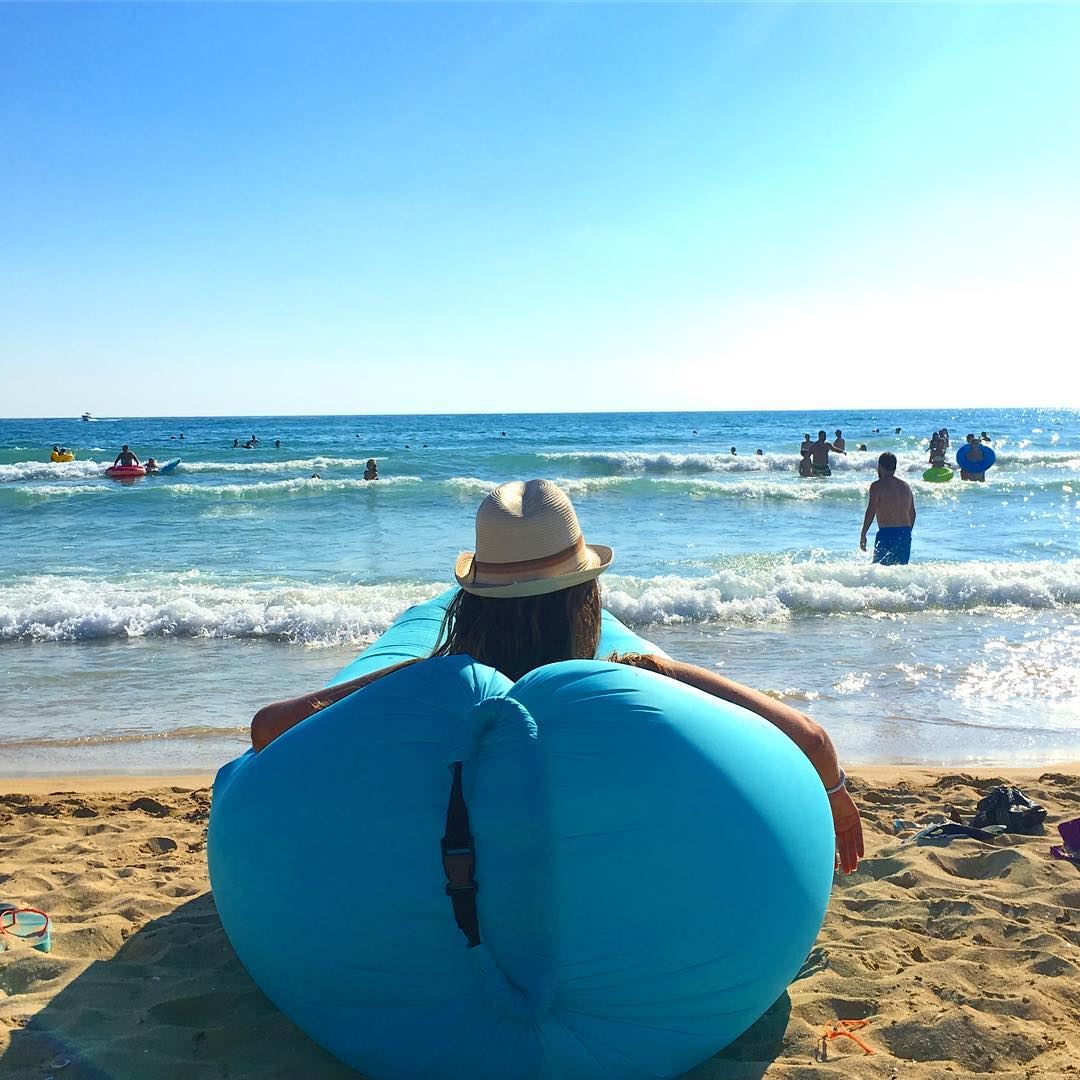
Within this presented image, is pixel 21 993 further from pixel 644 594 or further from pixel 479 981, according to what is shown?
pixel 644 594

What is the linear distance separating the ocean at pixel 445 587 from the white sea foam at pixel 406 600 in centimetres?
3

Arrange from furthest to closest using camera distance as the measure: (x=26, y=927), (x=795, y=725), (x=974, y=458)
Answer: (x=974, y=458) < (x=26, y=927) < (x=795, y=725)

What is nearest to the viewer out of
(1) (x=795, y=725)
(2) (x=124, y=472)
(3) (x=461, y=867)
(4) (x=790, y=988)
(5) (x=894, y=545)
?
(3) (x=461, y=867)

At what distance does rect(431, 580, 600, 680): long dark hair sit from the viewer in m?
2.35

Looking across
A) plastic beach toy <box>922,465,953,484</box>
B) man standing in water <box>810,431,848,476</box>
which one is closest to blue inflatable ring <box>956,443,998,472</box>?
plastic beach toy <box>922,465,953,484</box>

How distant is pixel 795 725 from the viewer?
8.10 feet

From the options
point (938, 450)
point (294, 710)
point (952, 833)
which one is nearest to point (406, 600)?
point (952, 833)

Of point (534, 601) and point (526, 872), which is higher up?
point (534, 601)

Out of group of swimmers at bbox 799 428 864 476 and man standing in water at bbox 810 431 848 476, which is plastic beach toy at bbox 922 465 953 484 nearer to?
group of swimmers at bbox 799 428 864 476

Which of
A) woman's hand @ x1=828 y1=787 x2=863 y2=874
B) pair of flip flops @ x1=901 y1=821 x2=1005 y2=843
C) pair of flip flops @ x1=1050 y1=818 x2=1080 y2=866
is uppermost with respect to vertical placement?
woman's hand @ x1=828 y1=787 x2=863 y2=874

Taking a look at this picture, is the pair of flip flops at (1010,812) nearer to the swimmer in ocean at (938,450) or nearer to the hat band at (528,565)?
the hat band at (528,565)

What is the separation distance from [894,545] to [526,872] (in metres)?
9.33

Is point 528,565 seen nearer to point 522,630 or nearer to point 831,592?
point 522,630

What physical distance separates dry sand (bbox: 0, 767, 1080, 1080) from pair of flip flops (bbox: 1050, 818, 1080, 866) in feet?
0.27
